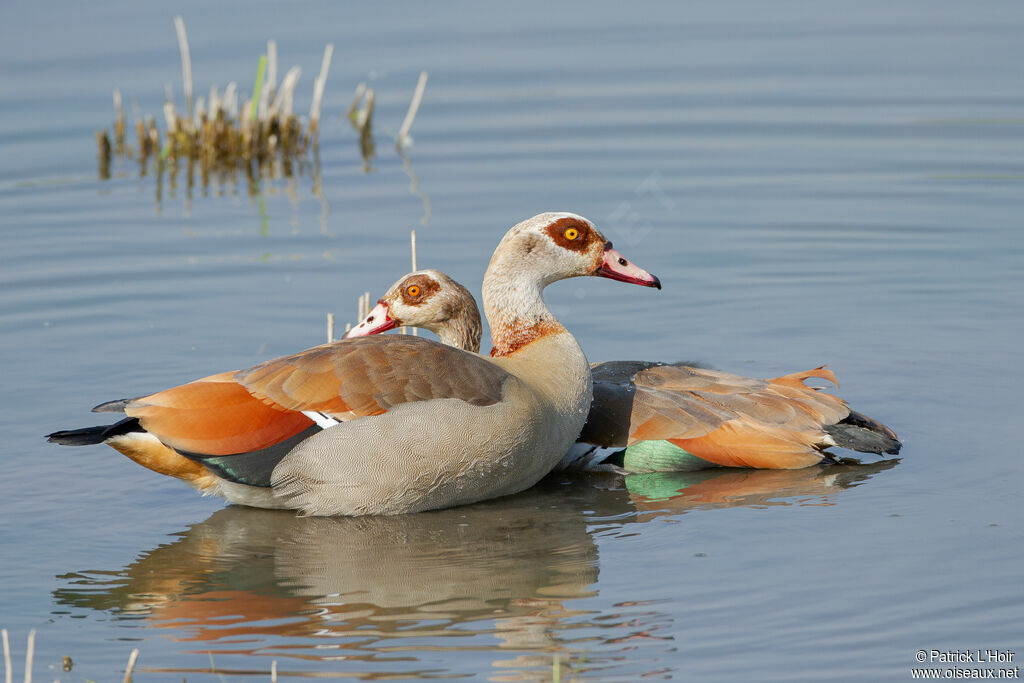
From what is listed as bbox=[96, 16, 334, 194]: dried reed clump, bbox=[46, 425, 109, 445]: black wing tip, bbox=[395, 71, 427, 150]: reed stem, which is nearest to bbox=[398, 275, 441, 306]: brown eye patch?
bbox=[46, 425, 109, 445]: black wing tip

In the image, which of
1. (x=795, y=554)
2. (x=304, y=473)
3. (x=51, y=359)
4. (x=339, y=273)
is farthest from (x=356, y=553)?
(x=339, y=273)

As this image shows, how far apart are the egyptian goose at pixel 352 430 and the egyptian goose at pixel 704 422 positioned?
Result: 539 millimetres

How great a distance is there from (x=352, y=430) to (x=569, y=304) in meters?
3.95

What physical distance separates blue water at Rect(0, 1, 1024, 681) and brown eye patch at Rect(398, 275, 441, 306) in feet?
4.25

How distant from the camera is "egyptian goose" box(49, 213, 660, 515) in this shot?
697cm

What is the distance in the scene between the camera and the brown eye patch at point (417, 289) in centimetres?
825

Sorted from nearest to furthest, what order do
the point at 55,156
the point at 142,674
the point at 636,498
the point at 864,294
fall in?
the point at 142,674 < the point at 636,498 < the point at 864,294 < the point at 55,156

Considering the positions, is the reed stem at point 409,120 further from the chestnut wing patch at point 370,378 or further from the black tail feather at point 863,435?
the black tail feather at point 863,435

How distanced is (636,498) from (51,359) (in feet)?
13.7

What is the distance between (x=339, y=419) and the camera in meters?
7.00

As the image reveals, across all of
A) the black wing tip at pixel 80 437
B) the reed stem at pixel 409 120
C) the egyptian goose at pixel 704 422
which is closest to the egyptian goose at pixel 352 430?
the black wing tip at pixel 80 437

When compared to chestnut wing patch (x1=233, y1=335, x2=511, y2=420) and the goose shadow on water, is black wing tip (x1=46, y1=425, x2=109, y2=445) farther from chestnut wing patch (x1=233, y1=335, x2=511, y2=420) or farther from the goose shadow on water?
chestnut wing patch (x1=233, y1=335, x2=511, y2=420)

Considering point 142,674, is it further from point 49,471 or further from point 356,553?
point 49,471

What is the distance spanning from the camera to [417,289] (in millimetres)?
8258
